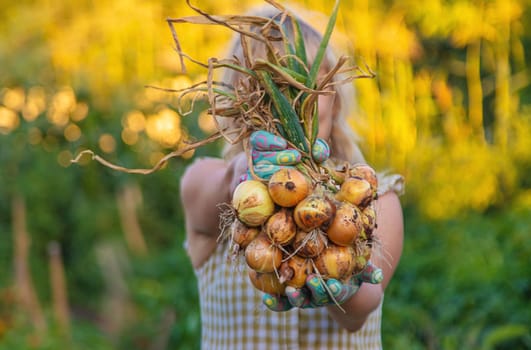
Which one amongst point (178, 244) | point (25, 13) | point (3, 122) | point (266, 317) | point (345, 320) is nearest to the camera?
point (345, 320)

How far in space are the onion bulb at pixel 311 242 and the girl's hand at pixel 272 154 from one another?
12 centimetres

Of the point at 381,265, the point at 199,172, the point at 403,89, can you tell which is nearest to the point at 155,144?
the point at 403,89

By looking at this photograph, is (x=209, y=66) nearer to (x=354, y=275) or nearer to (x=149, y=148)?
(x=354, y=275)

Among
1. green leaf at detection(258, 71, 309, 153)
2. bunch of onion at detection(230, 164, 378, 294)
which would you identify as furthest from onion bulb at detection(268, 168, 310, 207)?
green leaf at detection(258, 71, 309, 153)

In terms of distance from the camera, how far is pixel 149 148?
22.4ft

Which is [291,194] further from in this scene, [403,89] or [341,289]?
[403,89]

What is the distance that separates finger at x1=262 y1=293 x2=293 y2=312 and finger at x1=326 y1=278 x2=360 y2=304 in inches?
3.5

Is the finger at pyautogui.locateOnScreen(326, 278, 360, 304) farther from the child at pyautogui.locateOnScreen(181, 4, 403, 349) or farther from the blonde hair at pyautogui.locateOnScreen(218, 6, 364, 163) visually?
the blonde hair at pyautogui.locateOnScreen(218, 6, 364, 163)

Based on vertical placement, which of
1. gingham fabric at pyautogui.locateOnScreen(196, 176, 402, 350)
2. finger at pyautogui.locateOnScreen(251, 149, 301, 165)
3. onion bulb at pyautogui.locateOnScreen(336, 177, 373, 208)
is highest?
finger at pyautogui.locateOnScreen(251, 149, 301, 165)

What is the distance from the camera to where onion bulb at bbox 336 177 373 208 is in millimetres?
1237

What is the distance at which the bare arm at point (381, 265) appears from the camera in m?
1.43

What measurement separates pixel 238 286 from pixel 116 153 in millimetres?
5243

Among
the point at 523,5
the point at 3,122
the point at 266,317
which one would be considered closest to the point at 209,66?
the point at 266,317

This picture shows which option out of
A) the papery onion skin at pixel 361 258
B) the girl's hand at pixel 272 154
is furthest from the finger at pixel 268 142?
the papery onion skin at pixel 361 258
